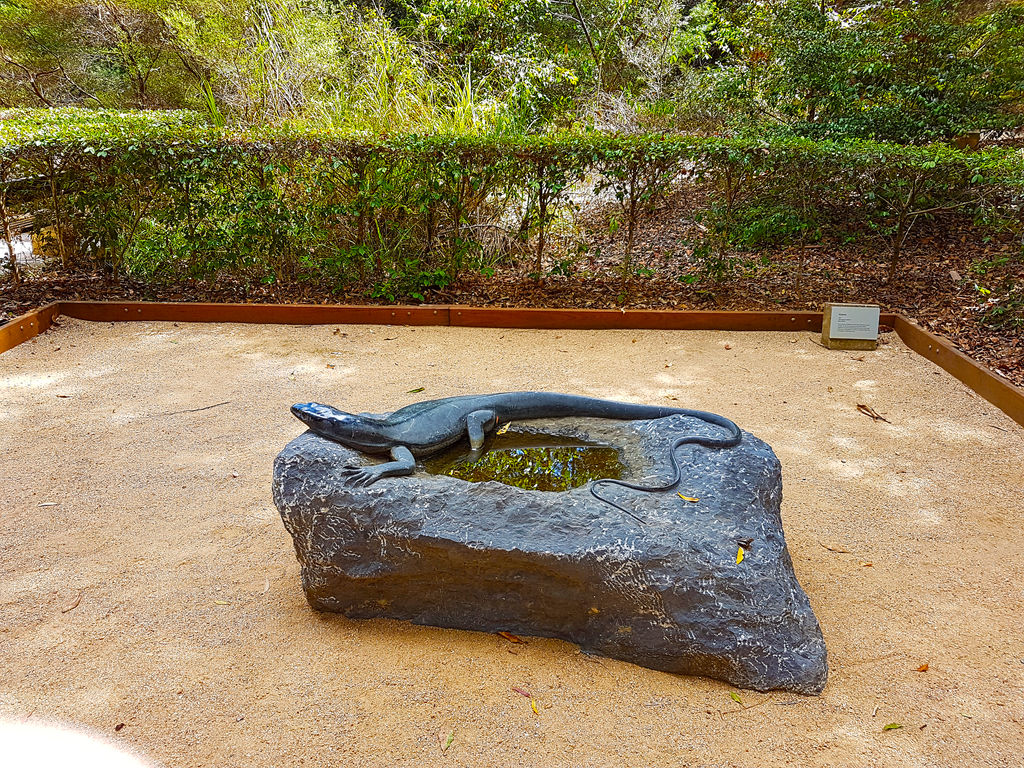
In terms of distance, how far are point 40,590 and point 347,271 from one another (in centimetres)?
516

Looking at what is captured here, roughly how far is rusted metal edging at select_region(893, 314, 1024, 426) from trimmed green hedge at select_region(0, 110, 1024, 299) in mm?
1339

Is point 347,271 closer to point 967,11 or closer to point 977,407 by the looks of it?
point 977,407

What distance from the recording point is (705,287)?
7.86 m

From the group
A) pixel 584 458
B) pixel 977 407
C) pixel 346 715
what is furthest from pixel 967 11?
pixel 346 715

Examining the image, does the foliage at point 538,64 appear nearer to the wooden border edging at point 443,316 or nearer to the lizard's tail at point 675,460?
the wooden border edging at point 443,316

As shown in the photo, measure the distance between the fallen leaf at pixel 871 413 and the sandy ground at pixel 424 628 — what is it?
0.11m

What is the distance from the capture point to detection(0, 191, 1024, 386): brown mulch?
7.35 meters

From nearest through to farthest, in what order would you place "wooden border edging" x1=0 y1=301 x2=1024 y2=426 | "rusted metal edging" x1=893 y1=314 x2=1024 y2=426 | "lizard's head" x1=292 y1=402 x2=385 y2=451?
"lizard's head" x1=292 y1=402 x2=385 y2=451
"rusted metal edging" x1=893 y1=314 x2=1024 y2=426
"wooden border edging" x1=0 y1=301 x2=1024 y2=426

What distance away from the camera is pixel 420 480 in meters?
2.77

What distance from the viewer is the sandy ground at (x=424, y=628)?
2320 millimetres

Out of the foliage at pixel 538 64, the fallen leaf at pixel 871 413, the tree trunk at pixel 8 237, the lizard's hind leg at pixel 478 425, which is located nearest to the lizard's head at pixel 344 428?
the lizard's hind leg at pixel 478 425

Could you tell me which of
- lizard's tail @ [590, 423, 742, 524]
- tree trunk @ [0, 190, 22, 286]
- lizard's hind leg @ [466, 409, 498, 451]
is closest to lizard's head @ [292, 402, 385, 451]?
lizard's hind leg @ [466, 409, 498, 451]

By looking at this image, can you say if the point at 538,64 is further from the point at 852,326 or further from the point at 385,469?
the point at 385,469

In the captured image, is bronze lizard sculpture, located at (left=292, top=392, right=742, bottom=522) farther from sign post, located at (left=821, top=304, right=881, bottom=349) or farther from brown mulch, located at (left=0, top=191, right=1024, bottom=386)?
brown mulch, located at (left=0, top=191, right=1024, bottom=386)
